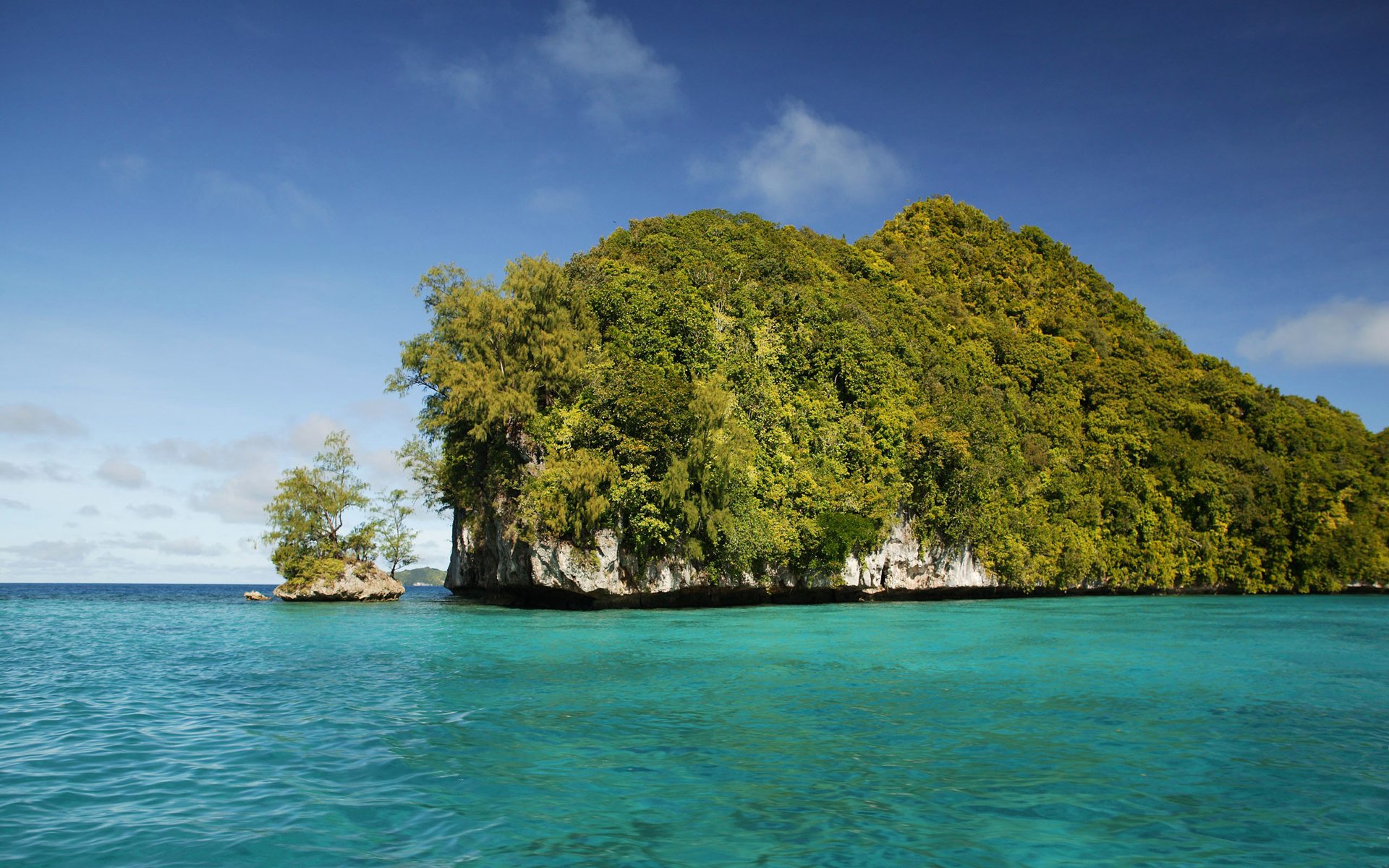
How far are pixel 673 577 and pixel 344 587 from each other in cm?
2187

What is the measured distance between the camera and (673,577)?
37.5 meters

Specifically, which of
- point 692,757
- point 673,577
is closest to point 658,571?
point 673,577

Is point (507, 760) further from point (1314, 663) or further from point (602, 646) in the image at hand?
point (1314, 663)

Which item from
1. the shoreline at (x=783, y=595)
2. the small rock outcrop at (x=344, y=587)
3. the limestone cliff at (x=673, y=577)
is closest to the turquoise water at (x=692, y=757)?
the limestone cliff at (x=673, y=577)

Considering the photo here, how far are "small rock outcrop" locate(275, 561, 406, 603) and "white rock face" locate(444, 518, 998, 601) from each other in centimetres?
610

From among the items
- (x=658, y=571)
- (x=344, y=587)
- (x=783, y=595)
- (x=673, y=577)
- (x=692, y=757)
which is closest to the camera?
(x=692, y=757)

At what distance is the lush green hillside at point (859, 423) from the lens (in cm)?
3588

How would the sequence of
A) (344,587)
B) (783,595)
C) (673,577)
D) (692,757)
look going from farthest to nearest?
(344,587) → (783,595) → (673,577) → (692,757)

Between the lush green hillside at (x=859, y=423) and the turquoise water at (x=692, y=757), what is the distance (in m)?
17.8

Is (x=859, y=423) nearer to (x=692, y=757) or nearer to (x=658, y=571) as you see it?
(x=658, y=571)

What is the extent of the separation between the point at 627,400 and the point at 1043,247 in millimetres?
68706

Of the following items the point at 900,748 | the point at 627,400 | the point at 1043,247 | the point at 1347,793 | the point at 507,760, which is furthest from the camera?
the point at 1043,247

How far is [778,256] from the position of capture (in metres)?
53.5

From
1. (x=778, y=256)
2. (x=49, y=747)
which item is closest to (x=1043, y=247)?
(x=778, y=256)
